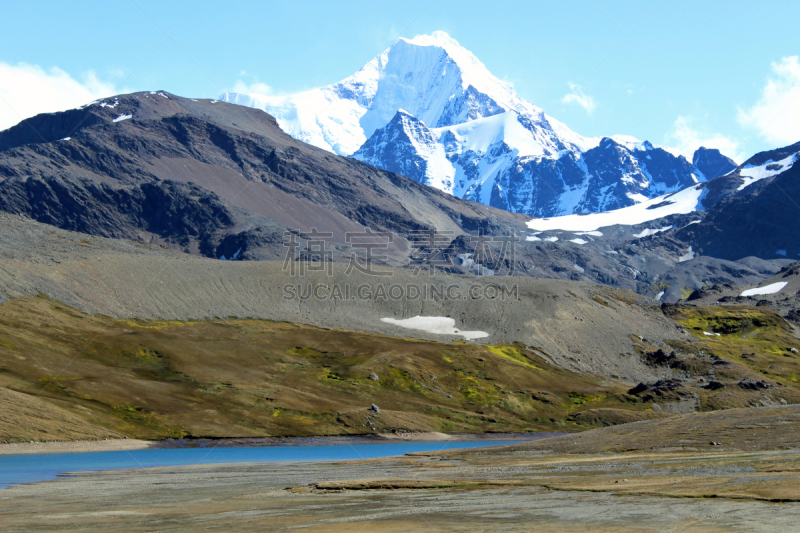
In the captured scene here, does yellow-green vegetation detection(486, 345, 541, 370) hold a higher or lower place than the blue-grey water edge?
higher

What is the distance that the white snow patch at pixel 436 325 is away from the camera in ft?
626

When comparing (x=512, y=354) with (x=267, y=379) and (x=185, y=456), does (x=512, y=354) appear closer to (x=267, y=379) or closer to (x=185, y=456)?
(x=267, y=379)

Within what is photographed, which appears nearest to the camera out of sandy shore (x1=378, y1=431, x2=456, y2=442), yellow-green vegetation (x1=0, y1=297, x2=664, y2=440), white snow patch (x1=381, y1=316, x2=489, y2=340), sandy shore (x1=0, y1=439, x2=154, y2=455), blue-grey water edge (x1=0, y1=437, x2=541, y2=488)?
blue-grey water edge (x1=0, y1=437, x2=541, y2=488)

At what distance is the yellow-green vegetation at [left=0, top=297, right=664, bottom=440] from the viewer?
375 ft

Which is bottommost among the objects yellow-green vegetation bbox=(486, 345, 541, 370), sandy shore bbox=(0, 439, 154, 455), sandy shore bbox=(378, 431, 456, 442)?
sandy shore bbox=(378, 431, 456, 442)

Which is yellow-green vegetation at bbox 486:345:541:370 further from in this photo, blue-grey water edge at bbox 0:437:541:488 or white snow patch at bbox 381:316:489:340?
blue-grey water edge at bbox 0:437:541:488

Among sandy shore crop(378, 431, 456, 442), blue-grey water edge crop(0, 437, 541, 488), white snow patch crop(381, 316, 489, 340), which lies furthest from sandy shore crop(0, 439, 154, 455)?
white snow patch crop(381, 316, 489, 340)

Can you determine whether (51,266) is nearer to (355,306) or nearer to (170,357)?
(170,357)

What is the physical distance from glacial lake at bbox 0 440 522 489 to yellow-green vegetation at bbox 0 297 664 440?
9.87 metres

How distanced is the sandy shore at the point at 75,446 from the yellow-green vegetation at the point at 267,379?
14.2ft

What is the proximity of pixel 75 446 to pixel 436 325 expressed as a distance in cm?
11397

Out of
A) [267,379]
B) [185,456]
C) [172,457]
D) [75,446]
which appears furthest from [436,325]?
[75,446]

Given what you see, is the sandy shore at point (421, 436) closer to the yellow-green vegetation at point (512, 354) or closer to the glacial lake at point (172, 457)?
the glacial lake at point (172, 457)

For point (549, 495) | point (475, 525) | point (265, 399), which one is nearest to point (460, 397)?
point (265, 399)
